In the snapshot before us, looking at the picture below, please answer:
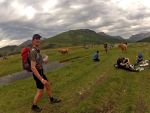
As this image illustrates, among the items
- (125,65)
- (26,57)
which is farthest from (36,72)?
(125,65)

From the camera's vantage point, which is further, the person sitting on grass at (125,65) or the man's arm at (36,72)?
the person sitting on grass at (125,65)

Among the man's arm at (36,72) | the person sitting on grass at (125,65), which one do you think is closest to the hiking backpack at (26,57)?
the man's arm at (36,72)

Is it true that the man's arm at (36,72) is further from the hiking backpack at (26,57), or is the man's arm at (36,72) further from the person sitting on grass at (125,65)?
the person sitting on grass at (125,65)

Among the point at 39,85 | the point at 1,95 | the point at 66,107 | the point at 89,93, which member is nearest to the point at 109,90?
the point at 89,93

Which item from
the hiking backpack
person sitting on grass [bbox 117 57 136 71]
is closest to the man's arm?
the hiking backpack

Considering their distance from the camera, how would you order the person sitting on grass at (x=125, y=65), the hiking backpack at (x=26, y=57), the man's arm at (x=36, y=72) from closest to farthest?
the man's arm at (x=36, y=72) → the hiking backpack at (x=26, y=57) → the person sitting on grass at (x=125, y=65)

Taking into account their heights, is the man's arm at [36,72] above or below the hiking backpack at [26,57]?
below

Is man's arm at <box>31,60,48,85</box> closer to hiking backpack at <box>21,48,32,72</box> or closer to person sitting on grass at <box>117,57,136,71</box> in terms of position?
hiking backpack at <box>21,48,32,72</box>

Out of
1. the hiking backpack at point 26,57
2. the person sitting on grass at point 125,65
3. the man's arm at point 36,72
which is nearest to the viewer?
the man's arm at point 36,72

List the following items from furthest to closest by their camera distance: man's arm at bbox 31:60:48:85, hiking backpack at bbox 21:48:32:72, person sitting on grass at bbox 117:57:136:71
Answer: person sitting on grass at bbox 117:57:136:71 < hiking backpack at bbox 21:48:32:72 < man's arm at bbox 31:60:48:85

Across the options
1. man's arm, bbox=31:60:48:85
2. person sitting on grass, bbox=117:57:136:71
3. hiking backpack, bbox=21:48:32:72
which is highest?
hiking backpack, bbox=21:48:32:72

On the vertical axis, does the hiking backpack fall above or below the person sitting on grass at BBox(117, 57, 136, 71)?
above

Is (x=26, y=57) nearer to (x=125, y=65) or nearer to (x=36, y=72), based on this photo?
(x=36, y=72)

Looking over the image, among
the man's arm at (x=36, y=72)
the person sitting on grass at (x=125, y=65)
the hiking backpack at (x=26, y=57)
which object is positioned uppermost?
the hiking backpack at (x=26, y=57)
